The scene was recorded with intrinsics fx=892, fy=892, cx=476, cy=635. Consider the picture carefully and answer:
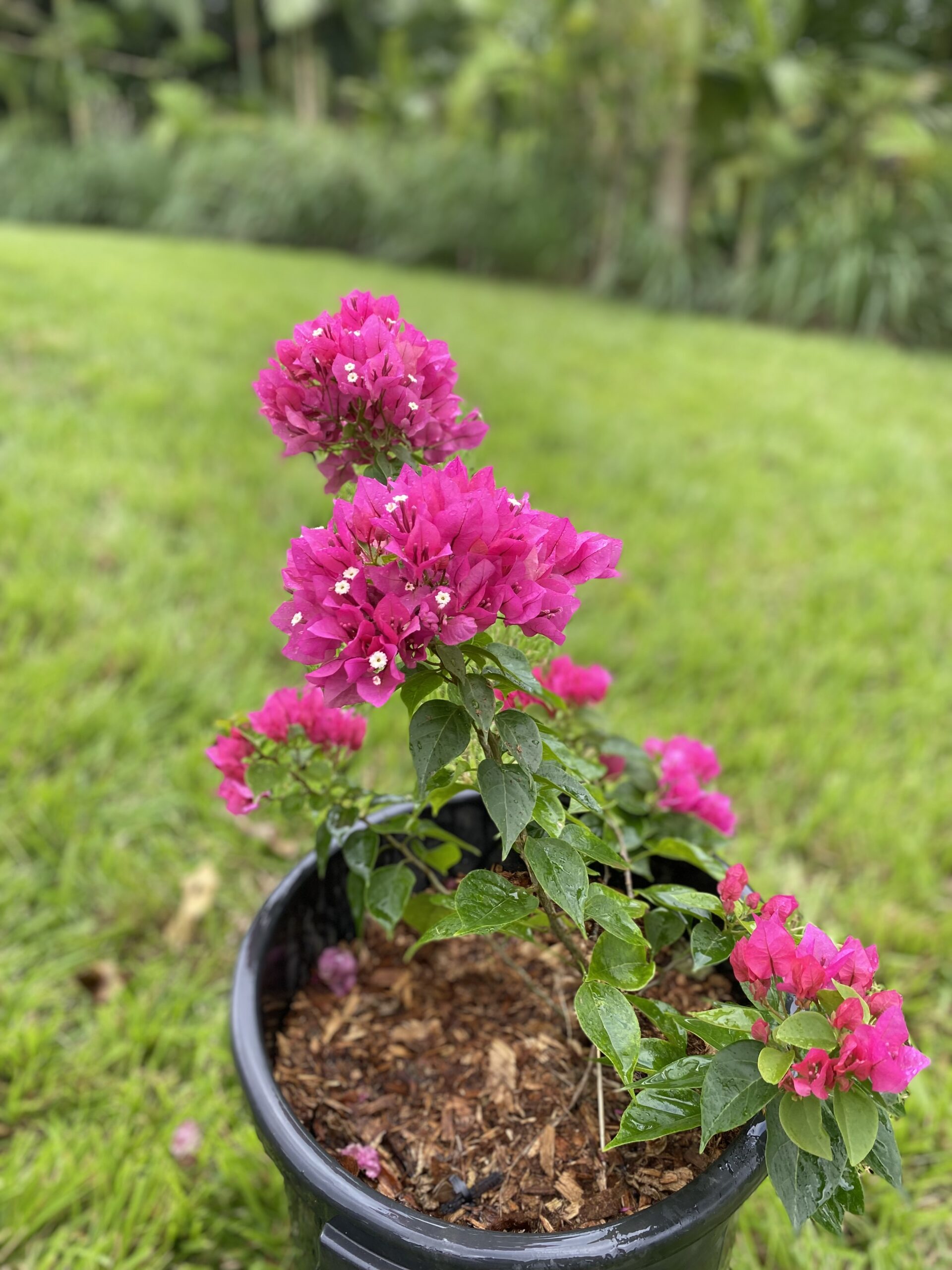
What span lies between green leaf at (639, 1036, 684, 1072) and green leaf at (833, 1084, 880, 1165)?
0.13 m

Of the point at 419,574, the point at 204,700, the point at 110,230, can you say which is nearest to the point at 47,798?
the point at 204,700

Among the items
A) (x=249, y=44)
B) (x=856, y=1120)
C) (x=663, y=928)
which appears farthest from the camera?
(x=249, y=44)

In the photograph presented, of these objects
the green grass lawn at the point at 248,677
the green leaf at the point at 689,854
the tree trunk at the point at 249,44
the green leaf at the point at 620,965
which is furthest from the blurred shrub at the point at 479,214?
the green leaf at the point at 620,965

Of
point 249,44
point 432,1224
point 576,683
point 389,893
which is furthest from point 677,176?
point 249,44

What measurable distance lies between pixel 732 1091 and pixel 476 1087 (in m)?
0.36

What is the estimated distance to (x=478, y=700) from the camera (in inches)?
22.8

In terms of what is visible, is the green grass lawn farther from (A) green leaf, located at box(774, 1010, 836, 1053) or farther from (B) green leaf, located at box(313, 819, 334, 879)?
(A) green leaf, located at box(774, 1010, 836, 1053)

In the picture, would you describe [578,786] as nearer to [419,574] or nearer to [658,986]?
[419,574]

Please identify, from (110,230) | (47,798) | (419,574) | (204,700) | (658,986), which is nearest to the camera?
(419,574)

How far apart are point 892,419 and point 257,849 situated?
121 inches

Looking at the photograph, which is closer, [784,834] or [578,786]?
[578,786]

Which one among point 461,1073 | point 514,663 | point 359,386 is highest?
point 359,386

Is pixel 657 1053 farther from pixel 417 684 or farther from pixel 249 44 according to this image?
pixel 249 44

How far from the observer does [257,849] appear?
1478 mm
